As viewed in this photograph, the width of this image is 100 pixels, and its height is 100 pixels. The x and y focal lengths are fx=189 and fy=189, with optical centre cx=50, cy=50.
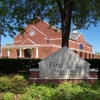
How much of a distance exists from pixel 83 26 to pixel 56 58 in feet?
29.1

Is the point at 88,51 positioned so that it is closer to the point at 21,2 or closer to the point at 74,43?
the point at 74,43

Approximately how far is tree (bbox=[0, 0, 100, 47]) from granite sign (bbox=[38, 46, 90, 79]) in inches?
126

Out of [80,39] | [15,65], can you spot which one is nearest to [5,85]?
[15,65]

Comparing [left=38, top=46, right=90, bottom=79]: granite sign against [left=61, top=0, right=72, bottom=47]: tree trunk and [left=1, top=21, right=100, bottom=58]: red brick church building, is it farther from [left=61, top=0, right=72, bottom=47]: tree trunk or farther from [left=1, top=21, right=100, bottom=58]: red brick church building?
[left=1, top=21, right=100, bottom=58]: red brick church building

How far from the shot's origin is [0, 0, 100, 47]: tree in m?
11.2

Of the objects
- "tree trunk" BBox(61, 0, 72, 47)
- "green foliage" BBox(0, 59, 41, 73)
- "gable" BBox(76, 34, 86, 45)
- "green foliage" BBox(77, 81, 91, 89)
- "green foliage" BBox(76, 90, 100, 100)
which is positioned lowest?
"green foliage" BBox(76, 90, 100, 100)

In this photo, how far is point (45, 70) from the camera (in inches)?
349

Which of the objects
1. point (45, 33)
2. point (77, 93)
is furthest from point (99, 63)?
point (45, 33)

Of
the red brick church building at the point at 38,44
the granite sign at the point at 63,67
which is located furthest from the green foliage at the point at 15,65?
the red brick church building at the point at 38,44

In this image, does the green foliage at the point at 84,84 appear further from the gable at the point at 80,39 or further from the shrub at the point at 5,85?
the gable at the point at 80,39

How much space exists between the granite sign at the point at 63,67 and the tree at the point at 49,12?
10.5 ft

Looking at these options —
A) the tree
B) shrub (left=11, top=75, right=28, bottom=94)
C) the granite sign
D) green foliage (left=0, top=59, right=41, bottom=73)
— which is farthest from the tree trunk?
shrub (left=11, top=75, right=28, bottom=94)

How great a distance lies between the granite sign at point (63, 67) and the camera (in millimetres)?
8891

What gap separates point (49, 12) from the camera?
14375 millimetres
